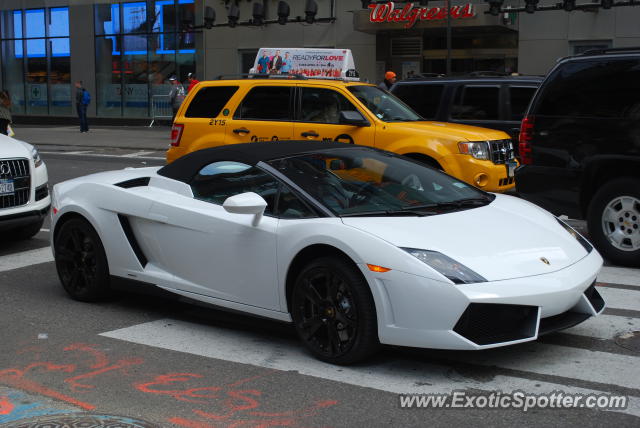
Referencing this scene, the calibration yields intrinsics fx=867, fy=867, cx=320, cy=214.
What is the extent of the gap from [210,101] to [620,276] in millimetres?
6637

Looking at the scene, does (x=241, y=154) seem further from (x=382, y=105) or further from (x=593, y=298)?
(x=382, y=105)

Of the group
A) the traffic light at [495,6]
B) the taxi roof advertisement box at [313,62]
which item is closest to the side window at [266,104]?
the taxi roof advertisement box at [313,62]

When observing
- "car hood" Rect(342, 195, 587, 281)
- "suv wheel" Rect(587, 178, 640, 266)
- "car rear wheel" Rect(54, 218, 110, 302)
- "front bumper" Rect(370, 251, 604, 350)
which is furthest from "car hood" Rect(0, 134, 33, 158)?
"suv wheel" Rect(587, 178, 640, 266)

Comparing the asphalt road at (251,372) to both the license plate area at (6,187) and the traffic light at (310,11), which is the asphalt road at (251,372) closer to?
the license plate area at (6,187)

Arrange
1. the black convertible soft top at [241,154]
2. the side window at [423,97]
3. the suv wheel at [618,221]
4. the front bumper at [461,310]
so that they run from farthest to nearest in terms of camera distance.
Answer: the side window at [423,97] → the suv wheel at [618,221] → the black convertible soft top at [241,154] → the front bumper at [461,310]

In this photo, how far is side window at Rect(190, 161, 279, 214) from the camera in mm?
5773

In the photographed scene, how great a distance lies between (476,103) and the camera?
13.1m

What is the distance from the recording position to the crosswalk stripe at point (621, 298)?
6.56 metres

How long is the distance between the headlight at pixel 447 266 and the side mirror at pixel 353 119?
21.0ft

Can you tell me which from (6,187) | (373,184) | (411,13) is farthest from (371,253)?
(411,13)

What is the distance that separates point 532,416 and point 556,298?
89 cm

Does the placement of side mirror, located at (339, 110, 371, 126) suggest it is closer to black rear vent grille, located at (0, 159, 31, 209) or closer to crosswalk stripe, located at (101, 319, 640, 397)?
black rear vent grille, located at (0, 159, 31, 209)

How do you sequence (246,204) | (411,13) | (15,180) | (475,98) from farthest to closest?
1. (411,13)
2. (475,98)
3. (15,180)
4. (246,204)

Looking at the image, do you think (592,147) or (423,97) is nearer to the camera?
(592,147)
